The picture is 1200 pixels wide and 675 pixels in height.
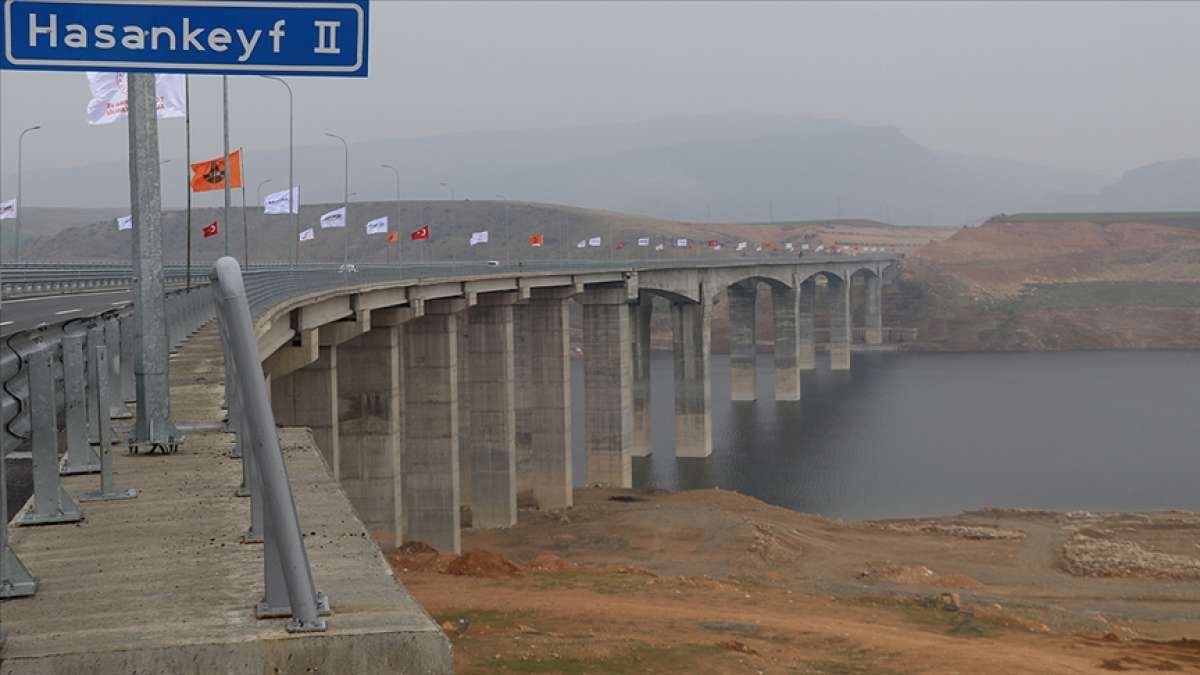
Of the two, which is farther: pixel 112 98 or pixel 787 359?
pixel 787 359

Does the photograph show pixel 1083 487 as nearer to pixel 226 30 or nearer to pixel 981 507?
pixel 981 507

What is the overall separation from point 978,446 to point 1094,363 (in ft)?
195

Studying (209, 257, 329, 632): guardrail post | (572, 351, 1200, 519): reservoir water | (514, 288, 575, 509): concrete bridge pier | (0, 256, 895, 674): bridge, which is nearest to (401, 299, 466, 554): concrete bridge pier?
(0, 256, 895, 674): bridge

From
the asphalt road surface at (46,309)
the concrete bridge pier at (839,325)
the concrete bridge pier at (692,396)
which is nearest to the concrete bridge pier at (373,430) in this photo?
the asphalt road surface at (46,309)

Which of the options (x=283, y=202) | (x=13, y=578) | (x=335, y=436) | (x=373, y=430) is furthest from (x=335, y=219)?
(x=13, y=578)

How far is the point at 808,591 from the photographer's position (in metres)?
35.7

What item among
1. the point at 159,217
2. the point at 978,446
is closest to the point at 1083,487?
the point at 978,446

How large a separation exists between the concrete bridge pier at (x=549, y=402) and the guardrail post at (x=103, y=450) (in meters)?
51.3

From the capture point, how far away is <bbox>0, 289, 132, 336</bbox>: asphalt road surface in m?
28.9

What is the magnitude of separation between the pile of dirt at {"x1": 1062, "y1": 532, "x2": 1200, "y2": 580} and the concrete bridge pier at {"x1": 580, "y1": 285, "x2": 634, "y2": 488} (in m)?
26.7

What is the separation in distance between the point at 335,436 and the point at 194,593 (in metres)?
33.1

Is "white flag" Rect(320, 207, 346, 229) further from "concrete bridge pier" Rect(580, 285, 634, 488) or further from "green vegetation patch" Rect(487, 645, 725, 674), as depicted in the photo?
"green vegetation patch" Rect(487, 645, 725, 674)

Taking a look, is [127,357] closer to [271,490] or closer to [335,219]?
[271,490]

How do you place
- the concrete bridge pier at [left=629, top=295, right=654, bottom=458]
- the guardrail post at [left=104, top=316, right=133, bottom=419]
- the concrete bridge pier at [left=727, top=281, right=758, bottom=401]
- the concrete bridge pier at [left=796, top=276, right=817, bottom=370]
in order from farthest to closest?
the concrete bridge pier at [left=796, top=276, right=817, bottom=370], the concrete bridge pier at [left=727, top=281, right=758, bottom=401], the concrete bridge pier at [left=629, top=295, right=654, bottom=458], the guardrail post at [left=104, top=316, right=133, bottom=419]
